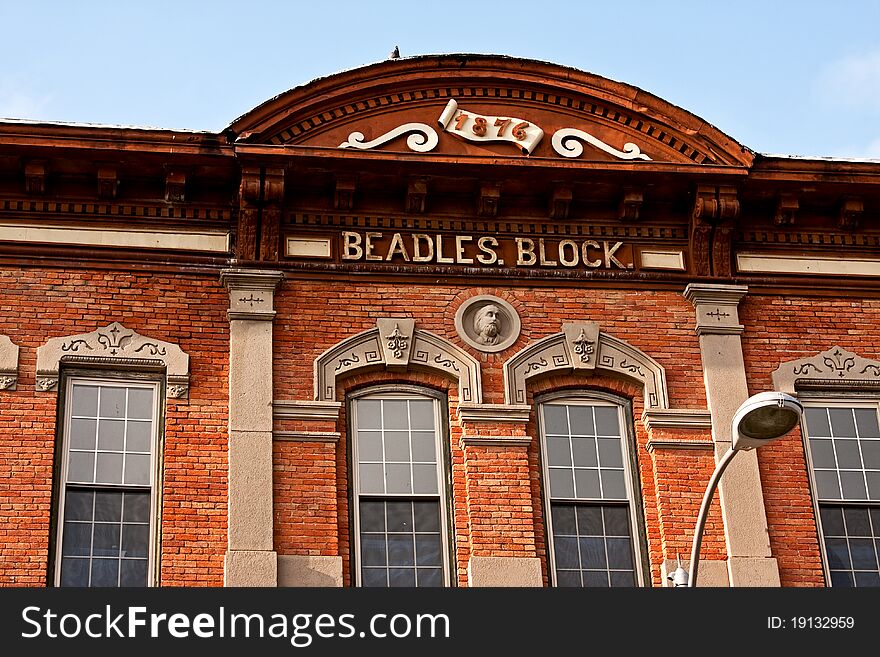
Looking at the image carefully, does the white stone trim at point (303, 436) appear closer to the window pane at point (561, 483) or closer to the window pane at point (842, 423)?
the window pane at point (561, 483)

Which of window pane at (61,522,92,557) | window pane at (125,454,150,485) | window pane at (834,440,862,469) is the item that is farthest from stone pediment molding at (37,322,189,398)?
window pane at (834,440,862,469)

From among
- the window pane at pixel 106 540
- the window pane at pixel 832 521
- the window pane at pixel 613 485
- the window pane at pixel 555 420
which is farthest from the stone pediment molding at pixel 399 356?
the window pane at pixel 832 521

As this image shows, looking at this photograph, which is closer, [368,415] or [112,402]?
[112,402]

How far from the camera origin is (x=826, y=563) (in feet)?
58.9

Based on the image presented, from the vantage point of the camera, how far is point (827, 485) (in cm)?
1852

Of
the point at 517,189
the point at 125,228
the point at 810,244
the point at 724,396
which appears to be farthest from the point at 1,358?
the point at 810,244

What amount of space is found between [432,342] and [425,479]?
154 centimetres

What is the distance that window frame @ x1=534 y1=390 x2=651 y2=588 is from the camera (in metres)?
17.8

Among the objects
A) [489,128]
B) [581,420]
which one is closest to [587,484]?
[581,420]

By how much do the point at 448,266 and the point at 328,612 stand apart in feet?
18.7

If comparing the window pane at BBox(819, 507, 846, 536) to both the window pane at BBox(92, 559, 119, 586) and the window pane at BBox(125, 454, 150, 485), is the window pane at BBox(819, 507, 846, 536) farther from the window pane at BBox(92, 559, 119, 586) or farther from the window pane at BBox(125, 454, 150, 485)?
the window pane at BBox(92, 559, 119, 586)

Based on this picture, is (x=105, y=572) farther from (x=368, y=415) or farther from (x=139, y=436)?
(x=368, y=415)

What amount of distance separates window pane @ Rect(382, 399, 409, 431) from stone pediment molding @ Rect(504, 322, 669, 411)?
1.10 m

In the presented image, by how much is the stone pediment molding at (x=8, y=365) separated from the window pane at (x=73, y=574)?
1.95 m
